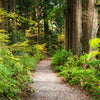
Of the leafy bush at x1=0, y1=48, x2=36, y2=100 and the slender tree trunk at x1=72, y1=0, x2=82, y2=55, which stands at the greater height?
the slender tree trunk at x1=72, y1=0, x2=82, y2=55

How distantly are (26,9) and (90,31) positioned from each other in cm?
1334

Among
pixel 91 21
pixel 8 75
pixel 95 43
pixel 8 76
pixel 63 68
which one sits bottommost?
pixel 63 68

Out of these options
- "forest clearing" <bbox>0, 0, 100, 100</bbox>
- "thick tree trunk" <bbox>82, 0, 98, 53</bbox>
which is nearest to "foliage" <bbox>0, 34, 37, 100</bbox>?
"forest clearing" <bbox>0, 0, 100, 100</bbox>

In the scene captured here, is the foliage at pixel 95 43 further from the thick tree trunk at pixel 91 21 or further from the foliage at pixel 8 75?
the thick tree trunk at pixel 91 21

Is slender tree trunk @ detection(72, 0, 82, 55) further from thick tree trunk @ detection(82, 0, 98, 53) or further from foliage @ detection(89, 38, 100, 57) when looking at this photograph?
foliage @ detection(89, 38, 100, 57)

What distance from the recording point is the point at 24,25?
1925 cm

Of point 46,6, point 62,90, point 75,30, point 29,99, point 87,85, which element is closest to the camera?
point 29,99

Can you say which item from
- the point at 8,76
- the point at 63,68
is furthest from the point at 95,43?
the point at 63,68

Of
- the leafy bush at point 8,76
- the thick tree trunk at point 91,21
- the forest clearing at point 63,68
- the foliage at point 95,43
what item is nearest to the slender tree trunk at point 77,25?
the forest clearing at point 63,68

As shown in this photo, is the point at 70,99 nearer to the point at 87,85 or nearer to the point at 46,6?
the point at 87,85

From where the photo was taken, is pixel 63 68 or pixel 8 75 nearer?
pixel 8 75

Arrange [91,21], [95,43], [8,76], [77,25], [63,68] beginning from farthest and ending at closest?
[77,25], [63,68], [91,21], [8,76], [95,43]

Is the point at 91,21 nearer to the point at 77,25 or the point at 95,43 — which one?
the point at 77,25

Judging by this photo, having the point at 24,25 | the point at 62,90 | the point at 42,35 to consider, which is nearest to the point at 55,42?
the point at 42,35
